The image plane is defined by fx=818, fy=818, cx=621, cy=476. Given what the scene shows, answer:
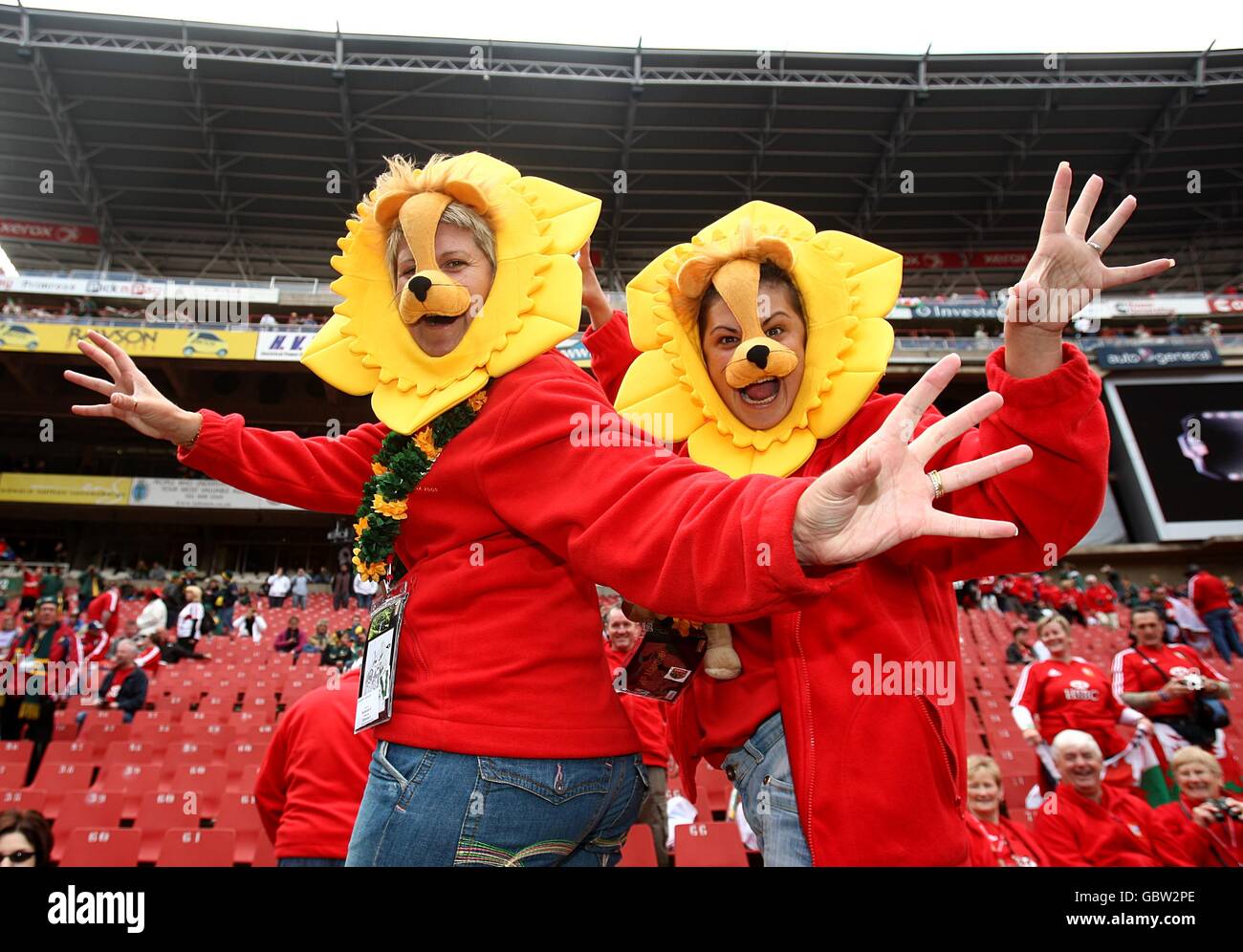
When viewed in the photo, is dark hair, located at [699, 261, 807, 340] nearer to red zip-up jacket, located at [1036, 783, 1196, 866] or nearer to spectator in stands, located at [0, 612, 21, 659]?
red zip-up jacket, located at [1036, 783, 1196, 866]

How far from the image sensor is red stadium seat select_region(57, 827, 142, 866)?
11.3 feet

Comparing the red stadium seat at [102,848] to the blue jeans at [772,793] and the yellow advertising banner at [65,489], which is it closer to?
the blue jeans at [772,793]

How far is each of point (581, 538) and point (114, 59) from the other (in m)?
22.9

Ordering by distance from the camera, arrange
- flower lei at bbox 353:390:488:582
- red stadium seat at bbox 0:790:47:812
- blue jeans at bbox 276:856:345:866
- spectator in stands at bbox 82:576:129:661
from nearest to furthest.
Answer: flower lei at bbox 353:390:488:582
blue jeans at bbox 276:856:345:866
red stadium seat at bbox 0:790:47:812
spectator in stands at bbox 82:576:129:661

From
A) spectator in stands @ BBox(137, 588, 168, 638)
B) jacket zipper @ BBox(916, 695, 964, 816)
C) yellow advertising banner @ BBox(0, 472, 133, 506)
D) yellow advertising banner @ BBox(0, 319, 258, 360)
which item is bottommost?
spectator in stands @ BBox(137, 588, 168, 638)

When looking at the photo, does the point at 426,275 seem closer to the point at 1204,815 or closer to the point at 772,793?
the point at 772,793

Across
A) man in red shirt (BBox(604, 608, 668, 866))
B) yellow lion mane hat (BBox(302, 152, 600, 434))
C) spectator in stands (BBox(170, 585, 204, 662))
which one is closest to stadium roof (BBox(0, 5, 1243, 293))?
spectator in stands (BBox(170, 585, 204, 662))

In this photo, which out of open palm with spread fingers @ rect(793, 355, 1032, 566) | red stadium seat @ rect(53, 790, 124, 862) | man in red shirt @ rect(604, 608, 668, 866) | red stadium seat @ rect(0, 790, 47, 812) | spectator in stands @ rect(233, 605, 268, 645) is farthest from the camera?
spectator in stands @ rect(233, 605, 268, 645)

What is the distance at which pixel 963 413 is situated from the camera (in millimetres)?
1043

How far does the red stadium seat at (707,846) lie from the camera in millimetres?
3441

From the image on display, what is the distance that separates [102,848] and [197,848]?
415 mm

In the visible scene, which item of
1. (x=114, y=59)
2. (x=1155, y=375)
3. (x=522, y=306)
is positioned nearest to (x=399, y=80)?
(x=114, y=59)

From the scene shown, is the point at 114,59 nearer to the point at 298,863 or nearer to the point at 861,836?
the point at 298,863

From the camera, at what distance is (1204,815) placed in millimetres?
2951
